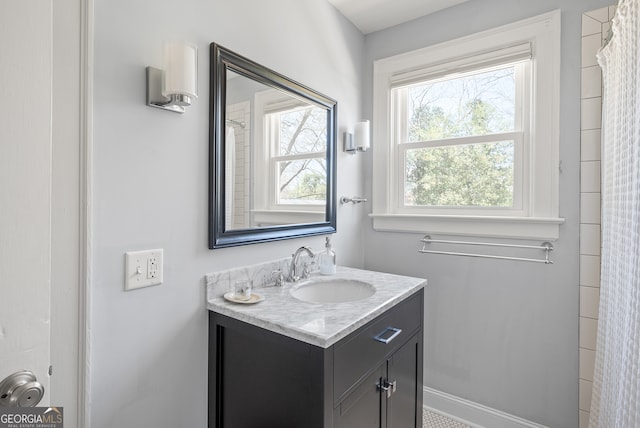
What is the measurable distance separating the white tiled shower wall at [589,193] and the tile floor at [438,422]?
600 millimetres

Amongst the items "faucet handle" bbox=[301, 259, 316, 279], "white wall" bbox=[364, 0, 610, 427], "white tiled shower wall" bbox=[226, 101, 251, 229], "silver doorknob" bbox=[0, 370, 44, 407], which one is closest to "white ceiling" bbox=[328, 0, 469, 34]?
"white wall" bbox=[364, 0, 610, 427]

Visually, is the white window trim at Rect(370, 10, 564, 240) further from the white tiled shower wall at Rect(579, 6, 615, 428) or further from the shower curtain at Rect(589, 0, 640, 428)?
the shower curtain at Rect(589, 0, 640, 428)

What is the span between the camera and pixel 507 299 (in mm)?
1820

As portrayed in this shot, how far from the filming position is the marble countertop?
1.01 metres

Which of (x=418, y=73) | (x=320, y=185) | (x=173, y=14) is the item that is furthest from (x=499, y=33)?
(x=173, y=14)

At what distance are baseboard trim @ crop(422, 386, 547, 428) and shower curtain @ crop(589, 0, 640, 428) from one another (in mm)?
395

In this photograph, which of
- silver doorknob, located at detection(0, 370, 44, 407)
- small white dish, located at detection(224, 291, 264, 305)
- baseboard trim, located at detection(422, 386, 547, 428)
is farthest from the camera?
baseboard trim, located at detection(422, 386, 547, 428)

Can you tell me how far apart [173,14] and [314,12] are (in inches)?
36.1

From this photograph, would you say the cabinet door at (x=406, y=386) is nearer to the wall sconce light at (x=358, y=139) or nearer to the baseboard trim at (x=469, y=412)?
the baseboard trim at (x=469, y=412)

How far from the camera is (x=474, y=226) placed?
6.18 feet

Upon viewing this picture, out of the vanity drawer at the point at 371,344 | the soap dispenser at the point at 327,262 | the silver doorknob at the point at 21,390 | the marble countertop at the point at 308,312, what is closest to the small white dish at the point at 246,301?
the marble countertop at the point at 308,312

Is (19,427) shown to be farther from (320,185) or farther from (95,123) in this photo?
(320,185)

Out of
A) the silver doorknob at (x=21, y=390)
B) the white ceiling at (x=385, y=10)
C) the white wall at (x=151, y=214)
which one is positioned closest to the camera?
the silver doorknob at (x=21, y=390)

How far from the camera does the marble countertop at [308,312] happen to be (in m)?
1.01
